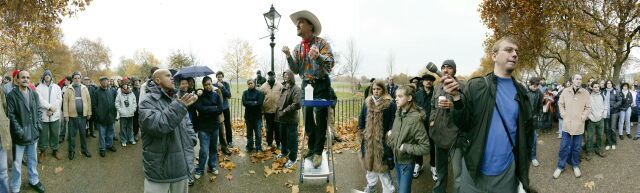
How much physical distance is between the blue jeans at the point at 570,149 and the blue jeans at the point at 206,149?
714 cm

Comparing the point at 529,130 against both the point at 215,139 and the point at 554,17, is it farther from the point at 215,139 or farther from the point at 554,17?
the point at 554,17

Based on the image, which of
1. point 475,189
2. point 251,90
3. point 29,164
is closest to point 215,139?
point 251,90

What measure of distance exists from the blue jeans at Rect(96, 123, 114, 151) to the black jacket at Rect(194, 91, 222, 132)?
3.10 metres

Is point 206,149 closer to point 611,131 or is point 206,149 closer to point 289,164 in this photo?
point 289,164

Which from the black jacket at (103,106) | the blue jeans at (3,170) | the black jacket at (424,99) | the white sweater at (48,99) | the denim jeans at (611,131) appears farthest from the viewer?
the denim jeans at (611,131)

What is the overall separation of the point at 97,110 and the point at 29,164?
8.67 ft

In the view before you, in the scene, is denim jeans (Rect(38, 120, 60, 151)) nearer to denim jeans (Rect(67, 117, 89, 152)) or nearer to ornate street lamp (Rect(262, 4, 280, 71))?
denim jeans (Rect(67, 117, 89, 152))

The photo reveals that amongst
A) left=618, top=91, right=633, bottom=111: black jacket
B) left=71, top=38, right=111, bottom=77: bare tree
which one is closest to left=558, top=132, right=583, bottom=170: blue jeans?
left=618, top=91, right=633, bottom=111: black jacket

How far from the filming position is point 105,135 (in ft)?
27.9

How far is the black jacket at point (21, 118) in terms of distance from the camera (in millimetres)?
5375

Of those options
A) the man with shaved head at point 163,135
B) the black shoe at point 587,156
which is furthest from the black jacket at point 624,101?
the man with shaved head at point 163,135

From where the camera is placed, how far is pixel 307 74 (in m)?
4.40

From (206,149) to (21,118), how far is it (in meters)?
2.92

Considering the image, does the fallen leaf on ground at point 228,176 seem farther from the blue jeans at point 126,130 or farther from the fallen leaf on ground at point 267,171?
the blue jeans at point 126,130
